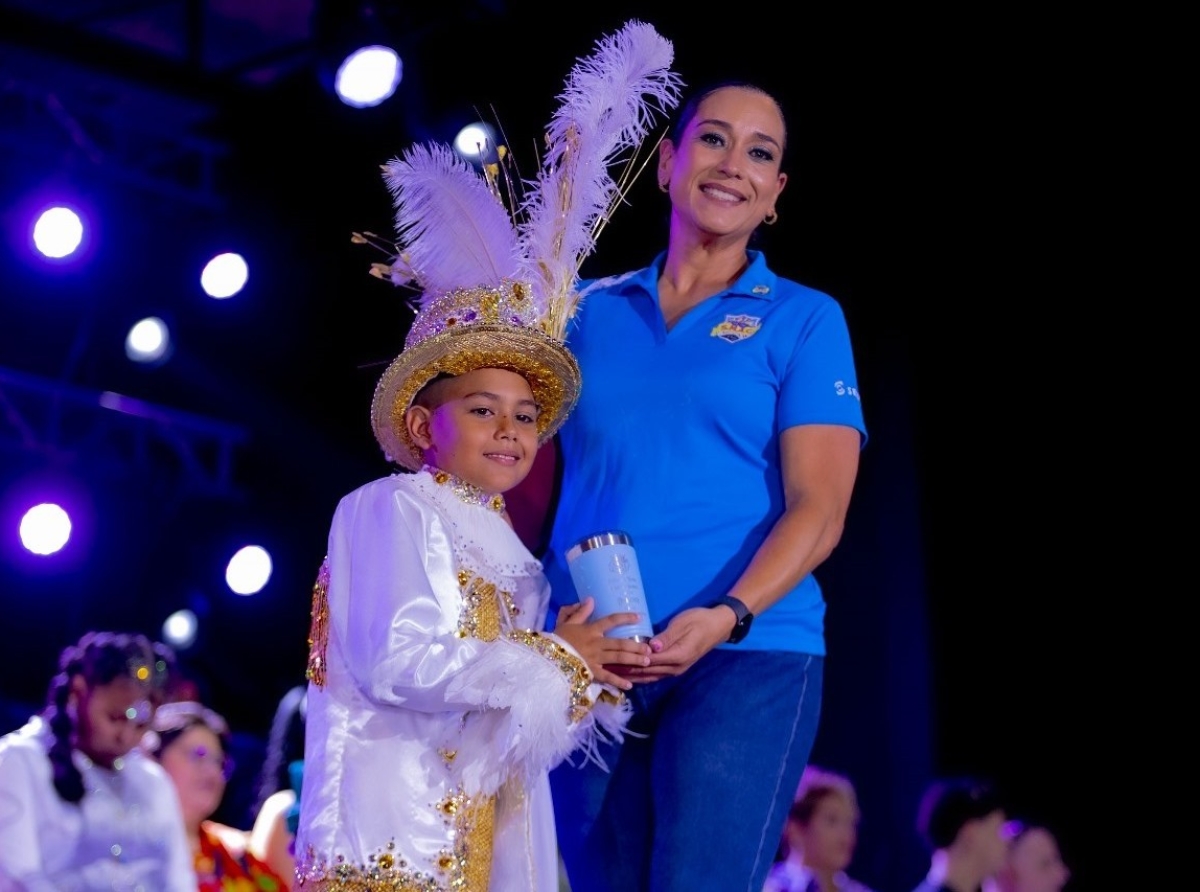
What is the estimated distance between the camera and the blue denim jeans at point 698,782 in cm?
281

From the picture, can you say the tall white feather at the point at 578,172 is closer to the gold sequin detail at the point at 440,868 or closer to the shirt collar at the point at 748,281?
the shirt collar at the point at 748,281

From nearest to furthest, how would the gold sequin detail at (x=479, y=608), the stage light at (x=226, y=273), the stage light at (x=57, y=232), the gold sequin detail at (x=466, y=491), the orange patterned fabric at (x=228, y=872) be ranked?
the gold sequin detail at (x=479, y=608)
the gold sequin detail at (x=466, y=491)
the orange patterned fabric at (x=228, y=872)
the stage light at (x=57, y=232)
the stage light at (x=226, y=273)

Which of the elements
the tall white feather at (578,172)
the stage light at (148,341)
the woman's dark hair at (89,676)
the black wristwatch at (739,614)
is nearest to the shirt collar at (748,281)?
the tall white feather at (578,172)

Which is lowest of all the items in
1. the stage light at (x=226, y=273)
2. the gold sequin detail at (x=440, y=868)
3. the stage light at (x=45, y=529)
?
the gold sequin detail at (x=440, y=868)

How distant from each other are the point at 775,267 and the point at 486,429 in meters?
4.27

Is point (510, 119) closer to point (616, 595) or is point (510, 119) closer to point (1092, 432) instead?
point (1092, 432)

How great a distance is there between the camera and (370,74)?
7469mm

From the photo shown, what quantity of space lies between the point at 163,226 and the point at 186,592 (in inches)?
80.6

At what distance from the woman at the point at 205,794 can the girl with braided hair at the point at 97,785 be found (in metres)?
0.47

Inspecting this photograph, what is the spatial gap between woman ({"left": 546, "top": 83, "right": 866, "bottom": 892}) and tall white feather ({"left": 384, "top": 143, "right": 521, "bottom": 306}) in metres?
0.24

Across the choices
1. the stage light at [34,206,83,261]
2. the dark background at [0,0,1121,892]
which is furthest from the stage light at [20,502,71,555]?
the stage light at [34,206,83,261]

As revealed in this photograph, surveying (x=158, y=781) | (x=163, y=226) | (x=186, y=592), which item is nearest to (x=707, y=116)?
(x=158, y=781)

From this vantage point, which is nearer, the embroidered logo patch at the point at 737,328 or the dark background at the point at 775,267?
the embroidered logo patch at the point at 737,328

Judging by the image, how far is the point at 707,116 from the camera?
131 inches
